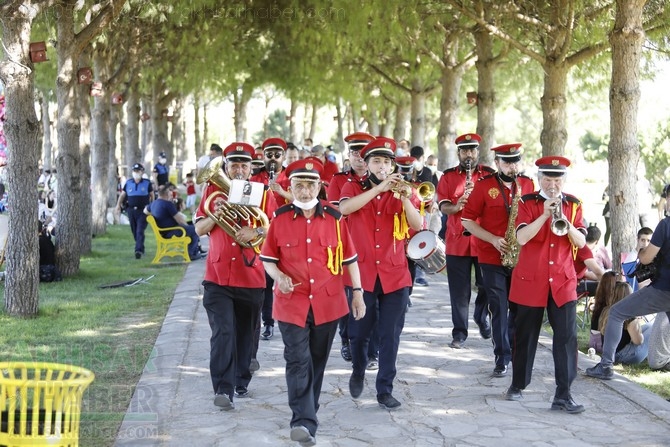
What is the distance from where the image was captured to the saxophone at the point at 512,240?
9.12 metres

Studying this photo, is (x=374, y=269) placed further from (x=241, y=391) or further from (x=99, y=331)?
(x=99, y=331)

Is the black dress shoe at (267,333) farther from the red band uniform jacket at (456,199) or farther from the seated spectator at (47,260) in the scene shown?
the seated spectator at (47,260)

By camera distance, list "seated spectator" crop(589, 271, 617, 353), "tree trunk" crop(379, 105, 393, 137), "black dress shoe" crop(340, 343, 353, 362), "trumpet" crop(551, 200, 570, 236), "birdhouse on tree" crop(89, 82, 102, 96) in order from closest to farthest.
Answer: "trumpet" crop(551, 200, 570, 236) → "black dress shoe" crop(340, 343, 353, 362) → "seated spectator" crop(589, 271, 617, 353) → "birdhouse on tree" crop(89, 82, 102, 96) → "tree trunk" crop(379, 105, 393, 137)

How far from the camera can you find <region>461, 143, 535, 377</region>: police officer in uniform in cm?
968

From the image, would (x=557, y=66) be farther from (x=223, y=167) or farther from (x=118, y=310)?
(x=223, y=167)

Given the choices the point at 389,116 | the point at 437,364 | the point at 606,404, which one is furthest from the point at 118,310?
the point at 389,116

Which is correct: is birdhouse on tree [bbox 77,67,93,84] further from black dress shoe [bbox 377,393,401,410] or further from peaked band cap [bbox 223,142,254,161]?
black dress shoe [bbox 377,393,401,410]

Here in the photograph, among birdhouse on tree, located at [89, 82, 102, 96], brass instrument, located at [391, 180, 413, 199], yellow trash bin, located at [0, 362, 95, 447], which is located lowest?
yellow trash bin, located at [0, 362, 95, 447]

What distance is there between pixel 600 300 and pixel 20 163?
22.8ft

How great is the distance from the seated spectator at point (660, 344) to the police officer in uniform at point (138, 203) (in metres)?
12.6

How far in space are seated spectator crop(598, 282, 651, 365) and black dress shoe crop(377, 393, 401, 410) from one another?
308 cm

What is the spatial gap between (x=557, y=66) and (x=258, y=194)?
9.43 meters

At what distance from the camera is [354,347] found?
8.73m

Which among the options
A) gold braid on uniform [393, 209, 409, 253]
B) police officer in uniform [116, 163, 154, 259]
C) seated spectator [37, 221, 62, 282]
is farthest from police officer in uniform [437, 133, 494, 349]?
police officer in uniform [116, 163, 154, 259]
